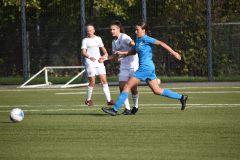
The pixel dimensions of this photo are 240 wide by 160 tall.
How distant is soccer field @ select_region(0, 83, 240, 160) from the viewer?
10383mm

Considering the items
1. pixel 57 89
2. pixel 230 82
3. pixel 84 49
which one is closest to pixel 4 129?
pixel 84 49

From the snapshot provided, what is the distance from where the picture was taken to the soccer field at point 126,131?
10.4m

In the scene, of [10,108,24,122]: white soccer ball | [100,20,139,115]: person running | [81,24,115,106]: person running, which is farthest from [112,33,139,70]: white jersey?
[10,108,24,122]: white soccer ball

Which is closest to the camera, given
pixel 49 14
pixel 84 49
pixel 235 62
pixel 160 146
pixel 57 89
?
pixel 160 146

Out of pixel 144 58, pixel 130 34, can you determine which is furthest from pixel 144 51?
pixel 130 34

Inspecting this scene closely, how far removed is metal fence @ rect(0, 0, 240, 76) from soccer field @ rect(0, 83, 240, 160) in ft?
30.2

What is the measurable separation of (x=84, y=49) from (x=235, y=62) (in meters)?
10.9

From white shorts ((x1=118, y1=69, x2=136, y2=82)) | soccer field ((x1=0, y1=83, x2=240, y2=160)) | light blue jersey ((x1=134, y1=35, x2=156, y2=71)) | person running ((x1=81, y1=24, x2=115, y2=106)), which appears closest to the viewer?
soccer field ((x1=0, y1=83, x2=240, y2=160))

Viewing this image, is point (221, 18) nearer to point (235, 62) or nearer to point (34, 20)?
point (235, 62)

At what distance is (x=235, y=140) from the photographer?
11.5 metres

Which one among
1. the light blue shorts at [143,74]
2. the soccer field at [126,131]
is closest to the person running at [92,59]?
the soccer field at [126,131]

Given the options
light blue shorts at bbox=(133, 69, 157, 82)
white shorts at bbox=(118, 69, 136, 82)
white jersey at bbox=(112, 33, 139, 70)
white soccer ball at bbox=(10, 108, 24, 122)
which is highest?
white jersey at bbox=(112, 33, 139, 70)

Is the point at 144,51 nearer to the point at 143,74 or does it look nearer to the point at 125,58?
the point at 143,74

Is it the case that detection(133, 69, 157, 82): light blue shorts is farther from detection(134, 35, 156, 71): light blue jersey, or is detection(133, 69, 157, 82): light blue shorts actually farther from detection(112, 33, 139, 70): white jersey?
detection(112, 33, 139, 70): white jersey
